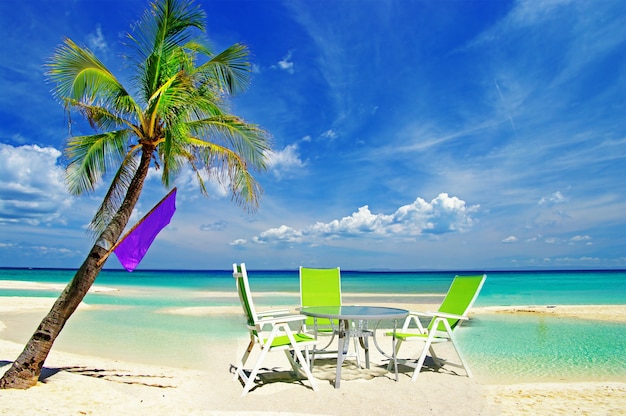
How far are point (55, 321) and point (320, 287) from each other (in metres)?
3.48

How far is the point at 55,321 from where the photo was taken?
16.0 ft

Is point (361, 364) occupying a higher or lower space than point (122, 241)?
lower

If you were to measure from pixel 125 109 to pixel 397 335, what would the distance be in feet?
14.1

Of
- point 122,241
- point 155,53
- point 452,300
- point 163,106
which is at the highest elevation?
point 155,53

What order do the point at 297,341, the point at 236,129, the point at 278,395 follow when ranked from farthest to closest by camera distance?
the point at 236,129
the point at 297,341
the point at 278,395

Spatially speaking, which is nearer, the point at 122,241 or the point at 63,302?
the point at 63,302

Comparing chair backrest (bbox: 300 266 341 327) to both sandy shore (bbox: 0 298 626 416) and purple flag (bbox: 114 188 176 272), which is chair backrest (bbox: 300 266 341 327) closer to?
sandy shore (bbox: 0 298 626 416)

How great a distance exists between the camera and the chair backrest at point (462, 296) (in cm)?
562

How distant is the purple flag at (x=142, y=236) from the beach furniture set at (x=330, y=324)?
1113mm

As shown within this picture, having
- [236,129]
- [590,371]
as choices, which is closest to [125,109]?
[236,129]

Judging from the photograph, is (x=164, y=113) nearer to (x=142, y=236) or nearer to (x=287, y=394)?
(x=142, y=236)

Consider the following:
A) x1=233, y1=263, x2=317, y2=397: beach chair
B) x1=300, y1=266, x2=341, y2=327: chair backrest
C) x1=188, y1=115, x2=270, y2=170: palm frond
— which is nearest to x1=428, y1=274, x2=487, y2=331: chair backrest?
x1=300, y1=266, x2=341, y2=327: chair backrest

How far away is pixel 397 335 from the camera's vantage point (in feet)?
18.1

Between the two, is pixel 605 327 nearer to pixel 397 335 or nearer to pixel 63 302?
pixel 397 335
